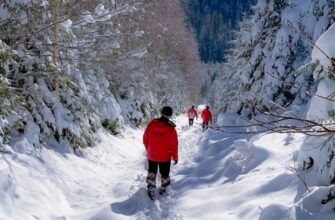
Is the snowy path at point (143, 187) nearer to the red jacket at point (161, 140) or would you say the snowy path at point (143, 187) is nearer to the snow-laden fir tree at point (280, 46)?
the red jacket at point (161, 140)

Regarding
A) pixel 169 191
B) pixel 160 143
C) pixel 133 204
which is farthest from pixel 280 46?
pixel 133 204

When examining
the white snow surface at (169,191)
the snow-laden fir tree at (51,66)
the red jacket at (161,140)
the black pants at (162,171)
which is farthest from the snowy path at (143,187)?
the red jacket at (161,140)

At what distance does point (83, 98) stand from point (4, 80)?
5435 mm

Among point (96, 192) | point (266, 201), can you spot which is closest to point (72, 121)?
point (96, 192)

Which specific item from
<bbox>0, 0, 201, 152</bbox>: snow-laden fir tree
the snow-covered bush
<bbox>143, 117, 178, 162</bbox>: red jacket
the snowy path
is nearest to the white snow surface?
the snowy path

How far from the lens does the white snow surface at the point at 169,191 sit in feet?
21.6

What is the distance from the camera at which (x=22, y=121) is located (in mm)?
9578

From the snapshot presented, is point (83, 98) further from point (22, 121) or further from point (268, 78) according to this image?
point (268, 78)

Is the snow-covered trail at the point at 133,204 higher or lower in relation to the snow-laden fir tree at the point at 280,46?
lower

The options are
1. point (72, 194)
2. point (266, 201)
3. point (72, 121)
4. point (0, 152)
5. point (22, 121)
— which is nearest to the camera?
point (266, 201)

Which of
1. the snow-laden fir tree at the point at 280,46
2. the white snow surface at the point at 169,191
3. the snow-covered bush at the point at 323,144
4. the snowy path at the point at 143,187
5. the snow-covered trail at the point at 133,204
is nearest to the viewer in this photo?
the snow-covered bush at the point at 323,144

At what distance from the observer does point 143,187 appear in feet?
Result: 28.2

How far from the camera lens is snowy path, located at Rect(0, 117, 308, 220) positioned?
681 centimetres

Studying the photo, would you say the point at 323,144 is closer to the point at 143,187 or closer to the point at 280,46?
the point at 143,187
